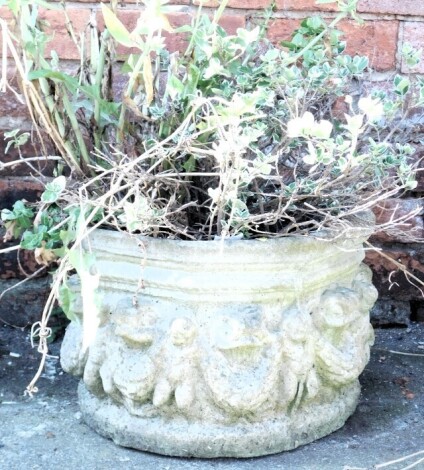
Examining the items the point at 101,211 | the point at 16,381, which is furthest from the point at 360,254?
the point at 16,381

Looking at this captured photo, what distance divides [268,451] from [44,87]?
667 mm

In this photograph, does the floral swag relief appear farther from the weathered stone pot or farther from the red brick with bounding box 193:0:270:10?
the red brick with bounding box 193:0:270:10

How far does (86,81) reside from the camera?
1.41m

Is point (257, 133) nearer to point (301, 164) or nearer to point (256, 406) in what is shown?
point (301, 164)

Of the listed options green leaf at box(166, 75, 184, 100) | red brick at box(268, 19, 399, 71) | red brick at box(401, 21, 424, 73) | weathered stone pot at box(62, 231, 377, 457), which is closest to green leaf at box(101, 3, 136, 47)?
green leaf at box(166, 75, 184, 100)

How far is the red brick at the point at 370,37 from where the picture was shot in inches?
68.8

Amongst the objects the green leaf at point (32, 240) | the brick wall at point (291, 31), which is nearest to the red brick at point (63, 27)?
the brick wall at point (291, 31)

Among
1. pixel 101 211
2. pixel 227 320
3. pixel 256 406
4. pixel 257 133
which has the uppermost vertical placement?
pixel 257 133

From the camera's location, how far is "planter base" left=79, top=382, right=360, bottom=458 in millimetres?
1312

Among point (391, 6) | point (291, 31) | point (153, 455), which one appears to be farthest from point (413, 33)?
point (153, 455)

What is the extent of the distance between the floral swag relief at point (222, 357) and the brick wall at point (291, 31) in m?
0.38

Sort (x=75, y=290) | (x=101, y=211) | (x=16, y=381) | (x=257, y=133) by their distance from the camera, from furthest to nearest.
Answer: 1. (x=16, y=381)
2. (x=75, y=290)
3. (x=101, y=211)
4. (x=257, y=133)

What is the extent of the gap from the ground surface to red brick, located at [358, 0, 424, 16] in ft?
2.35

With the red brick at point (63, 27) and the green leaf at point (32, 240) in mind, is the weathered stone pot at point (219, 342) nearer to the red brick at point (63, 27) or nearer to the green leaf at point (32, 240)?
the green leaf at point (32, 240)
